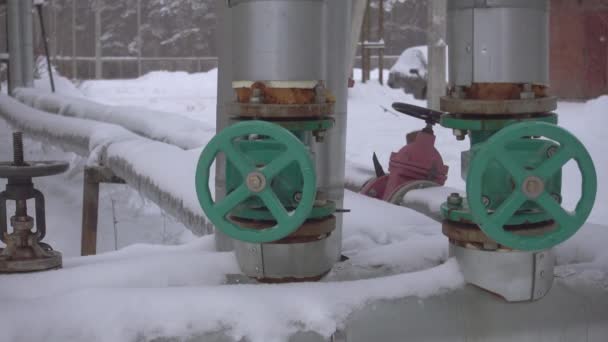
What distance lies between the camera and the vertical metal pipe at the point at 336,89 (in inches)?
60.5

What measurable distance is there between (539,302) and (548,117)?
301 mm

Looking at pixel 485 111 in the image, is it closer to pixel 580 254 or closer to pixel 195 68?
pixel 580 254

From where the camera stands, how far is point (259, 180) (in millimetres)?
1200

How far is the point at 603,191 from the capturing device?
474 cm

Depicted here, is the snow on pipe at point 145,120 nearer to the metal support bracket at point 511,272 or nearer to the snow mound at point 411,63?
the metal support bracket at point 511,272

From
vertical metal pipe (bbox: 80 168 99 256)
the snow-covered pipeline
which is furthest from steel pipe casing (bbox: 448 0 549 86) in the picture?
vertical metal pipe (bbox: 80 168 99 256)

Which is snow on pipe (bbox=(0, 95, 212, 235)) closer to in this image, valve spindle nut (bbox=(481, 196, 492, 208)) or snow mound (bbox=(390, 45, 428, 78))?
valve spindle nut (bbox=(481, 196, 492, 208))

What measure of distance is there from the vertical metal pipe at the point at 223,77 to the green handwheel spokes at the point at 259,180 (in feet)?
1.45

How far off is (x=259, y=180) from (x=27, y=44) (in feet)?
31.4

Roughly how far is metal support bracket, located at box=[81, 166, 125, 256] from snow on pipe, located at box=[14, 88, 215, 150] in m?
0.36

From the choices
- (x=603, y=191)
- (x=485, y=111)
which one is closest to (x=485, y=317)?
(x=485, y=111)

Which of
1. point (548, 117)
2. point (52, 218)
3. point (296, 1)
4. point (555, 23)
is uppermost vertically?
point (555, 23)

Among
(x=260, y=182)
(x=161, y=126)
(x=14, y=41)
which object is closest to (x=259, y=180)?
(x=260, y=182)

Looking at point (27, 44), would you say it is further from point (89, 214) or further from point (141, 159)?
point (141, 159)
